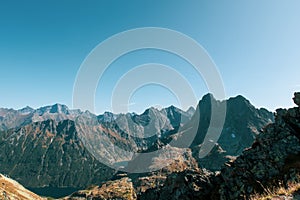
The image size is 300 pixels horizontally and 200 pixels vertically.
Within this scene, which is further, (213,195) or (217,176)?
(217,176)

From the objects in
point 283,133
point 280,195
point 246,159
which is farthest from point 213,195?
point 280,195

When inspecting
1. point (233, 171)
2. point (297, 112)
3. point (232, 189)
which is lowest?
point (232, 189)

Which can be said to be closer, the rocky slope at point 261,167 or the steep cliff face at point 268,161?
the rocky slope at point 261,167

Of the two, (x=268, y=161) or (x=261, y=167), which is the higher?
(x=268, y=161)

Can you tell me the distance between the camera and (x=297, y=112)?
55781 mm

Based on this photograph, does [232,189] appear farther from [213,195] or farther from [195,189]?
[195,189]

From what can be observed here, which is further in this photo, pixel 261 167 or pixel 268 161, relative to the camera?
pixel 261 167

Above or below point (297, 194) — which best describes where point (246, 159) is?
above

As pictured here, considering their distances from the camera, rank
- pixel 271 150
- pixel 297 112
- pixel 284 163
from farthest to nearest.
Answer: pixel 297 112 < pixel 271 150 < pixel 284 163

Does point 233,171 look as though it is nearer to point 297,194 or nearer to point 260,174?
point 260,174

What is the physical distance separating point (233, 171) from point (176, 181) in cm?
2497

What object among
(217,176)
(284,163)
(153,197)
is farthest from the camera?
(153,197)

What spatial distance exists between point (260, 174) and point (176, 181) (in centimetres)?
3166

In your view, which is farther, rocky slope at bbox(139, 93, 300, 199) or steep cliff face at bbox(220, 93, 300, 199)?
steep cliff face at bbox(220, 93, 300, 199)
